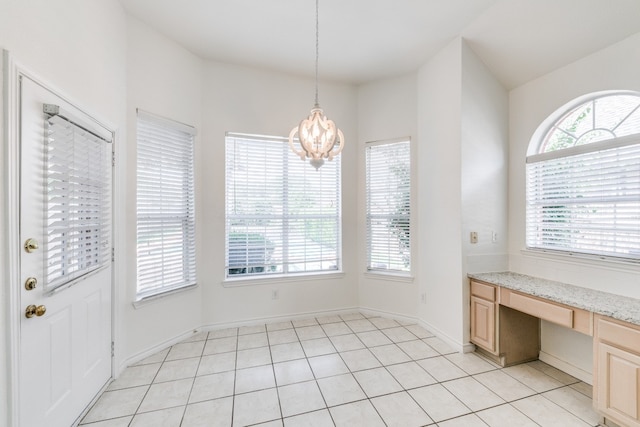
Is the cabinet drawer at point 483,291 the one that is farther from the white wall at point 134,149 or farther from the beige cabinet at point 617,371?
the white wall at point 134,149

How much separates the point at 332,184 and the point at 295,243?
962 millimetres

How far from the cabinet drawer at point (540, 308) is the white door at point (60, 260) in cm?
340

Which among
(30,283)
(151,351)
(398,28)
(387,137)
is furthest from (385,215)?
(30,283)

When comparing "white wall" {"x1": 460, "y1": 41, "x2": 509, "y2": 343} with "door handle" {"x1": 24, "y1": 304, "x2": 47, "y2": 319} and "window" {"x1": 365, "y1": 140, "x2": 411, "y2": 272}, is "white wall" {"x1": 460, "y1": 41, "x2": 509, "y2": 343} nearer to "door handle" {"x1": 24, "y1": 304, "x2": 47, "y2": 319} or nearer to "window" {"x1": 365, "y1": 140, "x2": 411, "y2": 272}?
"window" {"x1": 365, "y1": 140, "x2": 411, "y2": 272}

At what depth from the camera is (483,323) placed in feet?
8.77

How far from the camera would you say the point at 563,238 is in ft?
8.41

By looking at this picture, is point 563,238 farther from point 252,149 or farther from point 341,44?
point 252,149

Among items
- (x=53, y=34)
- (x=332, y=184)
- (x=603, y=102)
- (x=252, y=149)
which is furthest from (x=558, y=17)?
(x=53, y=34)

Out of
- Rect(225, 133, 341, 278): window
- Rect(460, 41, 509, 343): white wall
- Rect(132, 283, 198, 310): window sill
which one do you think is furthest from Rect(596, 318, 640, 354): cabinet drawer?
Rect(132, 283, 198, 310): window sill

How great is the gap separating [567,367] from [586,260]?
984 millimetres

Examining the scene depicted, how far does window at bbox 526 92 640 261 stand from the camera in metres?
2.12

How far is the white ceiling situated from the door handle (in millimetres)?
2545

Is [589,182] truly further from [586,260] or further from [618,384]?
[618,384]

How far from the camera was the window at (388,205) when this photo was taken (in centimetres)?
357
